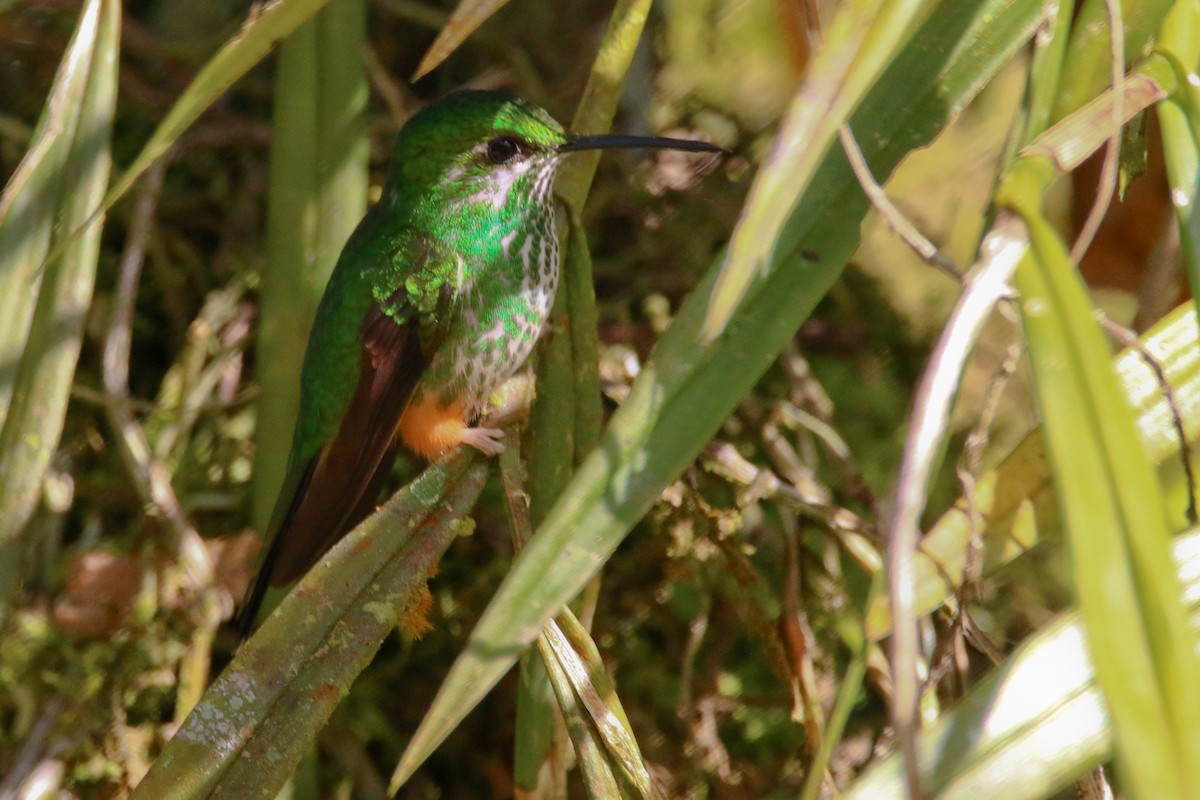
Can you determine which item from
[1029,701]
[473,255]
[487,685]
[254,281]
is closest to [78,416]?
[254,281]

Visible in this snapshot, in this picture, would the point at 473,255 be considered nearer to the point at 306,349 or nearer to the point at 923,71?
the point at 306,349

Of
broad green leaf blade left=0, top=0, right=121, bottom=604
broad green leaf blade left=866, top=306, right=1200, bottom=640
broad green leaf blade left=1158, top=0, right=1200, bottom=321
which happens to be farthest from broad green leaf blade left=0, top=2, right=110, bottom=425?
broad green leaf blade left=1158, top=0, right=1200, bottom=321

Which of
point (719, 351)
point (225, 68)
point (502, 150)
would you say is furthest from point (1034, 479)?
point (502, 150)

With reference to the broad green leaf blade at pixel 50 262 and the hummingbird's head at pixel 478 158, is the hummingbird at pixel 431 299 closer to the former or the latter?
the hummingbird's head at pixel 478 158

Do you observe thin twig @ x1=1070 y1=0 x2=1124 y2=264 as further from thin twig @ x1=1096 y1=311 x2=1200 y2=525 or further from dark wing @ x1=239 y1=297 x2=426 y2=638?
dark wing @ x1=239 y1=297 x2=426 y2=638

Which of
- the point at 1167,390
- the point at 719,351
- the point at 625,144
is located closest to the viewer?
the point at 1167,390

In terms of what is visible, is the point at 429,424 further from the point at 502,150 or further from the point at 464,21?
the point at 464,21
